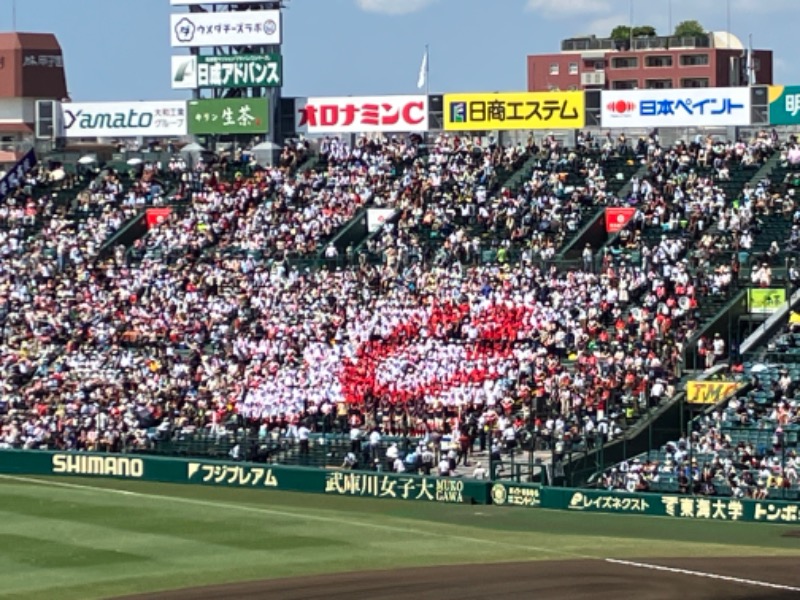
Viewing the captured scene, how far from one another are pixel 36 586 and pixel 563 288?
24.9 metres

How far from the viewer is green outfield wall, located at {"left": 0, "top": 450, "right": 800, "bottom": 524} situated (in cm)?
4088

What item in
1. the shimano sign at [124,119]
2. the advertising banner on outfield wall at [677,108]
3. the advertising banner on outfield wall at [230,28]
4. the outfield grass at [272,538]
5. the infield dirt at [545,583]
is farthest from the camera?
the shimano sign at [124,119]

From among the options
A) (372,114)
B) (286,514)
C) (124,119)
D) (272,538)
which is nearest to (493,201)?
(372,114)

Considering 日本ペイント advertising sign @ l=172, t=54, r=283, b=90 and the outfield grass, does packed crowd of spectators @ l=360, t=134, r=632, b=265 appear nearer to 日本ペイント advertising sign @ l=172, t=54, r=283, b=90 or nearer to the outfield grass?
日本ペイント advertising sign @ l=172, t=54, r=283, b=90

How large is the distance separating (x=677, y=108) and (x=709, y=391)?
18782mm

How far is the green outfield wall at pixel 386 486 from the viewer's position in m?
40.9

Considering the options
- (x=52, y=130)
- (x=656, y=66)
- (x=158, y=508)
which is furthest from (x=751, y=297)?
(x=656, y=66)

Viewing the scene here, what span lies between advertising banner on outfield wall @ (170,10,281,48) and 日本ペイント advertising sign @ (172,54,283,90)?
660 millimetres

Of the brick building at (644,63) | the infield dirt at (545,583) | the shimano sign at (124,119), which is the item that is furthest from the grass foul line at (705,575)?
the brick building at (644,63)

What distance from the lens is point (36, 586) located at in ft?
103

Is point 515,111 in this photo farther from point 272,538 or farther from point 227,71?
point 272,538

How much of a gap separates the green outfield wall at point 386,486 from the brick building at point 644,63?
271 ft

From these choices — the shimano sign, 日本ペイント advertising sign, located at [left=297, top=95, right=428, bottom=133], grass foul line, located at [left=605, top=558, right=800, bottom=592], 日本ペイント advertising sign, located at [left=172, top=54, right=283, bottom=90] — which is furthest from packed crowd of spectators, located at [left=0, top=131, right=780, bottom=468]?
grass foul line, located at [left=605, top=558, right=800, bottom=592]

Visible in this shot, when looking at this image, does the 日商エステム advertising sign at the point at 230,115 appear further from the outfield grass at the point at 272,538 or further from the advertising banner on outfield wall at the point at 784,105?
the outfield grass at the point at 272,538
